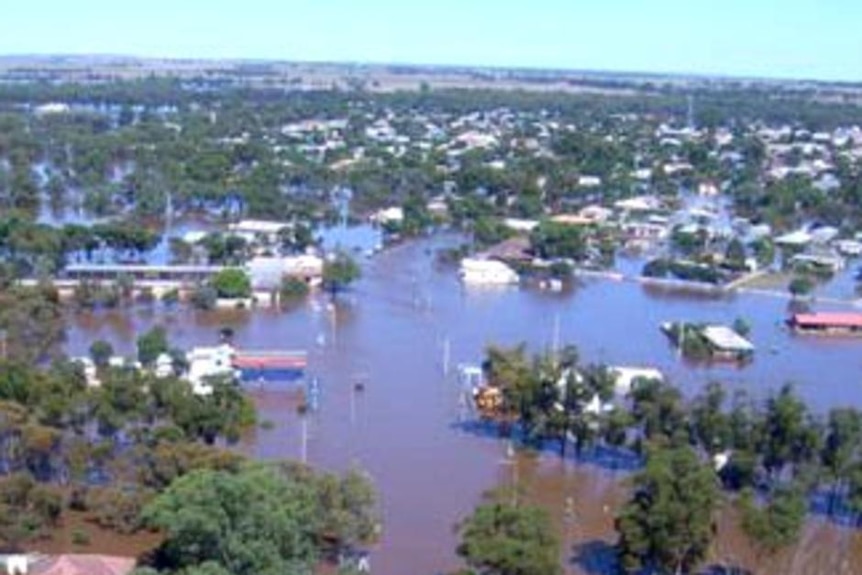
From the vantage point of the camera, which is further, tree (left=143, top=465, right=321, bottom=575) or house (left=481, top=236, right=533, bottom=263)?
house (left=481, top=236, right=533, bottom=263)

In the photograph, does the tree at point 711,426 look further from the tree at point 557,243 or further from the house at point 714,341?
the tree at point 557,243

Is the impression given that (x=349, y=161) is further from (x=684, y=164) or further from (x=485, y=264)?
(x=485, y=264)

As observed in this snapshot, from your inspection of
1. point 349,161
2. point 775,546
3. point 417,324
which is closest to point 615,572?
point 775,546

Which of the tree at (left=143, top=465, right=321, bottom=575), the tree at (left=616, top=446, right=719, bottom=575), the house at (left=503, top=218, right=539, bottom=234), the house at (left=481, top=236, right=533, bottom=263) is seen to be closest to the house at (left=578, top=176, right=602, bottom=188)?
the house at (left=503, top=218, right=539, bottom=234)

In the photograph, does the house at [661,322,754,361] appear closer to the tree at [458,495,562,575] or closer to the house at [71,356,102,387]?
the house at [71,356,102,387]

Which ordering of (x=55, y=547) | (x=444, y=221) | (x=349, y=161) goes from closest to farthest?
(x=55, y=547) < (x=444, y=221) < (x=349, y=161)

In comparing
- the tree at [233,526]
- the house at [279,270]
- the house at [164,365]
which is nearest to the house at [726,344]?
the house at [279,270]

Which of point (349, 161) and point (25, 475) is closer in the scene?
point (25, 475)
